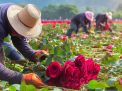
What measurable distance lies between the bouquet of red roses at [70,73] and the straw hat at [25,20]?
53cm

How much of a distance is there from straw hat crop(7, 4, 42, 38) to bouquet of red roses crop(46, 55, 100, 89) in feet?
1.73

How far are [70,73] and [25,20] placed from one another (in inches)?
29.7

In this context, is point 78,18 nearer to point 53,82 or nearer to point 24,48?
point 24,48


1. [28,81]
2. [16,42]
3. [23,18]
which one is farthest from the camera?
[16,42]

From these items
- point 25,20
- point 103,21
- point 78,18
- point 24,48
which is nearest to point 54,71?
point 25,20

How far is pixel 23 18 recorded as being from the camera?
422cm

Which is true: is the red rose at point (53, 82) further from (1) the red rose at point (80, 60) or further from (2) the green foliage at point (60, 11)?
(2) the green foliage at point (60, 11)

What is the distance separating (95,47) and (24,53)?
4256 mm

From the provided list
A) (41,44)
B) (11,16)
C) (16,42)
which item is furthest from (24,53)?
(41,44)

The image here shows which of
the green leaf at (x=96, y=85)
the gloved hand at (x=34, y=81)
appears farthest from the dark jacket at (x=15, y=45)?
the green leaf at (x=96, y=85)

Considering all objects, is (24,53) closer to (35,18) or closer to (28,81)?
(35,18)

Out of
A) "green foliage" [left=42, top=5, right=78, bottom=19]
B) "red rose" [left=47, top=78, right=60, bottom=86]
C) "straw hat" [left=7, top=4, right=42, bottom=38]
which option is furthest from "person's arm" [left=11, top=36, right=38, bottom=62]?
"green foliage" [left=42, top=5, right=78, bottom=19]

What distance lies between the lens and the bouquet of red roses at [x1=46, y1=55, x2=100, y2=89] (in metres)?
3.76

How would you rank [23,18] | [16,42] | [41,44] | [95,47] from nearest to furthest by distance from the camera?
[23,18]
[16,42]
[41,44]
[95,47]
